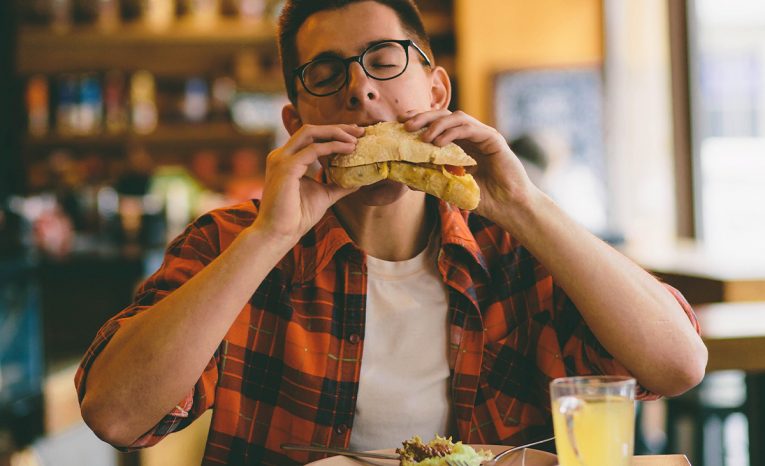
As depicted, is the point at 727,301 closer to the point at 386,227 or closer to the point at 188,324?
the point at 386,227

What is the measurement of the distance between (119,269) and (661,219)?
3604 mm

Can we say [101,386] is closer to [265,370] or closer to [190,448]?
[265,370]

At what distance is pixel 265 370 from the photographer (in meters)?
1.56

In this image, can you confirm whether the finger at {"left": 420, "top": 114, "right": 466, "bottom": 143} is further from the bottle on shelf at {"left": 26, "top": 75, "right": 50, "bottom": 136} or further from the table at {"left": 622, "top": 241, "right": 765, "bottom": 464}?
the bottle on shelf at {"left": 26, "top": 75, "right": 50, "bottom": 136}

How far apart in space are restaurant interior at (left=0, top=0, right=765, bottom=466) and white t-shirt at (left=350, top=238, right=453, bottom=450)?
2.35m

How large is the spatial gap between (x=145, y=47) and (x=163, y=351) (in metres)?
5.66

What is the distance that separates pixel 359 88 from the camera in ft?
4.91

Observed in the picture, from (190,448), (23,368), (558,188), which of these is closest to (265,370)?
(190,448)

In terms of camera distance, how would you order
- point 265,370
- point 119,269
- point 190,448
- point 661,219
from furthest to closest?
point 661,219 < point 119,269 < point 190,448 < point 265,370

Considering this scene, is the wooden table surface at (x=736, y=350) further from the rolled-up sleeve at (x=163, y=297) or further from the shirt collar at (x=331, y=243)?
the rolled-up sleeve at (x=163, y=297)

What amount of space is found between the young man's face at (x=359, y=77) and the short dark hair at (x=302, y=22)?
0.02 meters

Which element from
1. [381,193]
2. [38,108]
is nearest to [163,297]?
[381,193]

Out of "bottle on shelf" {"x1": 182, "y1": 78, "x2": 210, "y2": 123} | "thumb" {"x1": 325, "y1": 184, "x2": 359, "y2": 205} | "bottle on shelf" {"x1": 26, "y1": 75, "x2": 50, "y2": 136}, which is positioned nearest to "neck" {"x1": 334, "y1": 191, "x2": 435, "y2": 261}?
"thumb" {"x1": 325, "y1": 184, "x2": 359, "y2": 205}

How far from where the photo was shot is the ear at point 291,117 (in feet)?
5.66
